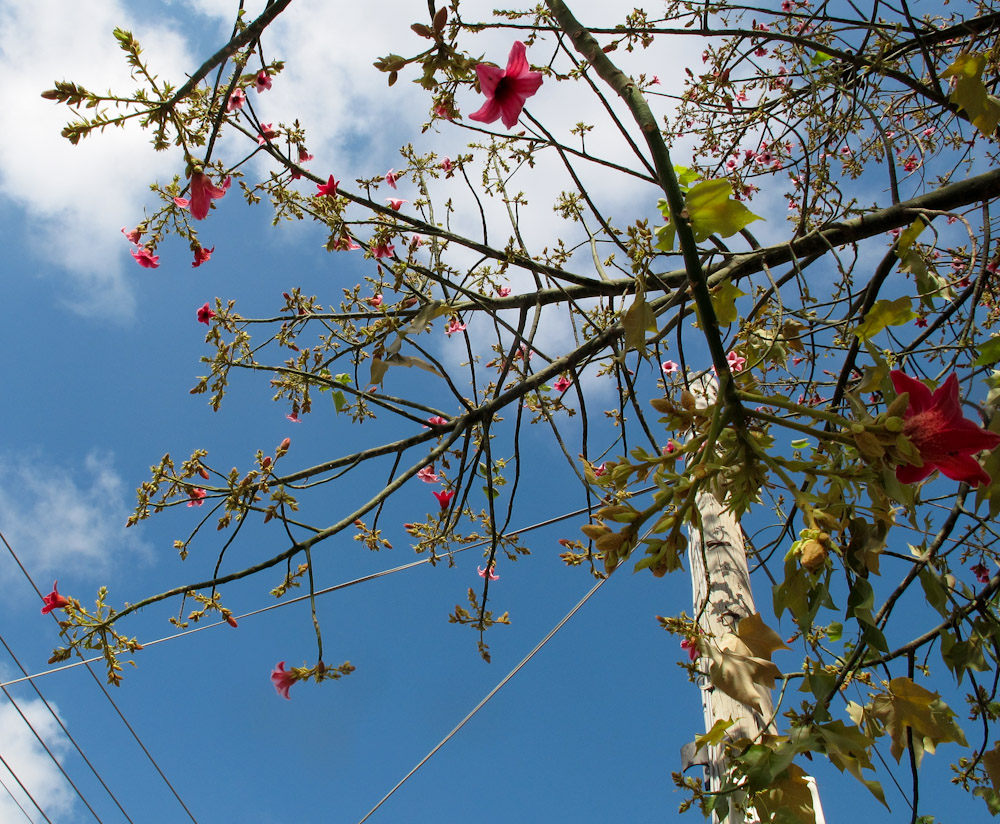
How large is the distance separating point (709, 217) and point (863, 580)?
48 centimetres

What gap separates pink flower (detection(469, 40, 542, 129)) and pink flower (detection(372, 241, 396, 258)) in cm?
Result: 81

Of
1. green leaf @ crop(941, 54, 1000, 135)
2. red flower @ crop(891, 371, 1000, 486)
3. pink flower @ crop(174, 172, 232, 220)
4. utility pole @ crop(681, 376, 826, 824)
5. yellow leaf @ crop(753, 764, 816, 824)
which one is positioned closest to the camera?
red flower @ crop(891, 371, 1000, 486)

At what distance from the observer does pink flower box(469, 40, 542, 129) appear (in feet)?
3.14

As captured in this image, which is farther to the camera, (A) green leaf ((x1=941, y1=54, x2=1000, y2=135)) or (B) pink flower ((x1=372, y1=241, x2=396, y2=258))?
(B) pink flower ((x1=372, y1=241, x2=396, y2=258))

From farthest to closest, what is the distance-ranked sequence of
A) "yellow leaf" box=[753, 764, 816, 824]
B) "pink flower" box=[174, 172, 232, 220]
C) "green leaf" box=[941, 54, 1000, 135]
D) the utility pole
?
the utility pole → "pink flower" box=[174, 172, 232, 220] → "green leaf" box=[941, 54, 1000, 135] → "yellow leaf" box=[753, 764, 816, 824]

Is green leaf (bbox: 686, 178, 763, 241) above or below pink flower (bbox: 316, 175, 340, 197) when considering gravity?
below

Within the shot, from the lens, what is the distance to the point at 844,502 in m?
0.78

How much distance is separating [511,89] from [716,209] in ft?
1.43

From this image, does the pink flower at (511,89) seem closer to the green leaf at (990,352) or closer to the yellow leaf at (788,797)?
the green leaf at (990,352)

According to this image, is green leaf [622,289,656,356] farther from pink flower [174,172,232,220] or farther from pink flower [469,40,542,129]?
pink flower [174,172,232,220]

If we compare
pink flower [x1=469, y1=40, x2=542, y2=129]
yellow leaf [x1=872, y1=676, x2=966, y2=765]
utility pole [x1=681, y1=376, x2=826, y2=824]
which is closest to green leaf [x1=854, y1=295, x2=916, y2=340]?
yellow leaf [x1=872, y1=676, x2=966, y2=765]

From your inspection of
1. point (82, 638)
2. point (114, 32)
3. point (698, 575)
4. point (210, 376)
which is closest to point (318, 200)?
point (210, 376)

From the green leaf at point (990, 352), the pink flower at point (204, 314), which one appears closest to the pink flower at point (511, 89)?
the green leaf at point (990, 352)

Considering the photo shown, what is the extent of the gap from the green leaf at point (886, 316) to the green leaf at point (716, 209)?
24 cm
